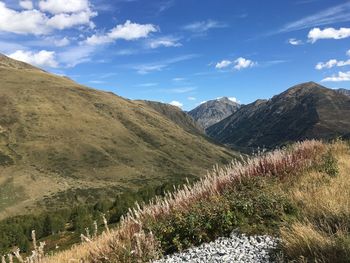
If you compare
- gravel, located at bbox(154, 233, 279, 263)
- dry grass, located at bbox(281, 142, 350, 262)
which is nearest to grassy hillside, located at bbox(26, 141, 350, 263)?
dry grass, located at bbox(281, 142, 350, 262)

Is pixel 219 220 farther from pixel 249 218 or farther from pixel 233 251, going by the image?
pixel 233 251

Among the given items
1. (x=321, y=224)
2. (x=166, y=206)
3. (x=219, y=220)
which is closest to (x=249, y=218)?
(x=219, y=220)

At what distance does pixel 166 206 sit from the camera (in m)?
11.1

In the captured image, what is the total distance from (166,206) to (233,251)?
3421 millimetres

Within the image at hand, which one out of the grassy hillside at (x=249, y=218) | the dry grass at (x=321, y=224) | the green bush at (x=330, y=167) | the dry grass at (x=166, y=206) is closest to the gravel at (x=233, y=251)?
the grassy hillside at (x=249, y=218)

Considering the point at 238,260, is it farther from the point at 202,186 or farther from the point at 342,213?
the point at 202,186

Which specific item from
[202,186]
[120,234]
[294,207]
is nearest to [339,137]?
[202,186]

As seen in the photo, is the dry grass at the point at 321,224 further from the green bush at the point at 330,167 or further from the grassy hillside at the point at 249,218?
the green bush at the point at 330,167

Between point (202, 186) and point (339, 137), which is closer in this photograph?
point (202, 186)

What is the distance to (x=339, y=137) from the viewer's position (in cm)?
2095

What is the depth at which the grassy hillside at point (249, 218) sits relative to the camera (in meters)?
7.01

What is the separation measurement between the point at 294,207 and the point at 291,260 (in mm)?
2828

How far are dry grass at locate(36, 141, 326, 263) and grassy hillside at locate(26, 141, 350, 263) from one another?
23 mm

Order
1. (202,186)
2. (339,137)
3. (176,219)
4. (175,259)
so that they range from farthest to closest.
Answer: (339,137) < (202,186) < (176,219) < (175,259)
